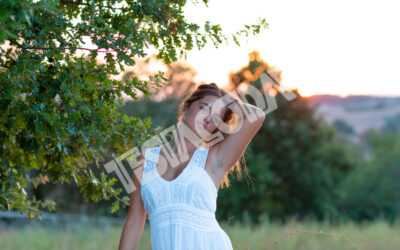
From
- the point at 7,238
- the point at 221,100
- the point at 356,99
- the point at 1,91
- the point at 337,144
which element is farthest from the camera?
the point at 356,99

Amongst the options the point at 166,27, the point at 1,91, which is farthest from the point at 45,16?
the point at 166,27

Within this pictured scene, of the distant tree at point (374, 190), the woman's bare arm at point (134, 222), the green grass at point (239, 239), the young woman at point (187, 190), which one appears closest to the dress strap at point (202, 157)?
the young woman at point (187, 190)

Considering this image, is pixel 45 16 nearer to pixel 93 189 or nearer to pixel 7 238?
pixel 93 189

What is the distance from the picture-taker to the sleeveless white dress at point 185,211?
7.40ft

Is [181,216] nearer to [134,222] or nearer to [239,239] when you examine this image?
[134,222]

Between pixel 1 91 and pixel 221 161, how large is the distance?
1069 mm

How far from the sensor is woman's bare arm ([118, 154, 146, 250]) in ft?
7.54

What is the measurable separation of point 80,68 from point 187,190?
0.75m

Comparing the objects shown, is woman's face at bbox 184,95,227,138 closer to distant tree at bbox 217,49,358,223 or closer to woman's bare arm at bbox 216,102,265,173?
woman's bare arm at bbox 216,102,265,173

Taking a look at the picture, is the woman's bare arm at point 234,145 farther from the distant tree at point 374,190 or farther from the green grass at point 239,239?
the distant tree at point 374,190

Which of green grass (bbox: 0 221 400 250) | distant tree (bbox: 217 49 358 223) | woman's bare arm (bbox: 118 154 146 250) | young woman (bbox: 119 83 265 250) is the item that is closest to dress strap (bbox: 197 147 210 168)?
young woman (bbox: 119 83 265 250)

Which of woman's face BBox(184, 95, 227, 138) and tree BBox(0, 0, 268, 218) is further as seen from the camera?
woman's face BBox(184, 95, 227, 138)

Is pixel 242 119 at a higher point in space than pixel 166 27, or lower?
lower

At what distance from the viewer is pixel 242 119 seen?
2506 mm
